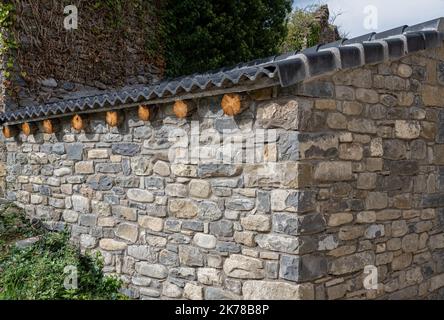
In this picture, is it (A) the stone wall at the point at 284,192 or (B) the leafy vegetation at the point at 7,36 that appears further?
(B) the leafy vegetation at the point at 7,36

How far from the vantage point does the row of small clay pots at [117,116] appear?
361 centimetres

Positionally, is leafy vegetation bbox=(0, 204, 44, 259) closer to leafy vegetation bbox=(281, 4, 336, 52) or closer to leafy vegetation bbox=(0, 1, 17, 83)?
leafy vegetation bbox=(0, 1, 17, 83)

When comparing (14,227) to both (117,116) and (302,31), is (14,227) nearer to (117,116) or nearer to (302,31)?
(117,116)

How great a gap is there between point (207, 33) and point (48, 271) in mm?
5177

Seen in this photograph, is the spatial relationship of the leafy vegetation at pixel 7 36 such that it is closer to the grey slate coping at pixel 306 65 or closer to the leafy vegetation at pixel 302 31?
Answer: the grey slate coping at pixel 306 65

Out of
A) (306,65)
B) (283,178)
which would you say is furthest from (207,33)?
(283,178)

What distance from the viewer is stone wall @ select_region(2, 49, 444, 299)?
3465 mm

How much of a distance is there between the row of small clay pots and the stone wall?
8cm

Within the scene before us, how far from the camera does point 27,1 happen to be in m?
6.71

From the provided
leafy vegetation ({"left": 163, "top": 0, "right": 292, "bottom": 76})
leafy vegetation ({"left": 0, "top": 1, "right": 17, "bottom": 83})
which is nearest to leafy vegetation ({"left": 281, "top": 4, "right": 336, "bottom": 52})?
leafy vegetation ({"left": 163, "top": 0, "right": 292, "bottom": 76})

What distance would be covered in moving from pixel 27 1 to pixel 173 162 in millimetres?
4182

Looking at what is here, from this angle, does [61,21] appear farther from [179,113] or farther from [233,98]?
[233,98]

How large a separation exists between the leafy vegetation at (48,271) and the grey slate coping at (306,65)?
157 centimetres

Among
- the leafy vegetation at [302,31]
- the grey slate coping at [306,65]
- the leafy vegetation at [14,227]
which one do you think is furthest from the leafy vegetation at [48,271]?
the leafy vegetation at [302,31]
